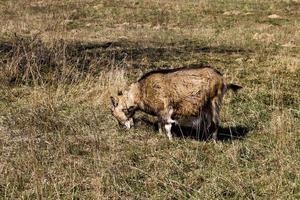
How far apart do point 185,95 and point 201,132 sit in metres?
0.88

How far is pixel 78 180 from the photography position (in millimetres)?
6520

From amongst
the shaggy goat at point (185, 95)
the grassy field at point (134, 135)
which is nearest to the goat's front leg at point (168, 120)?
the shaggy goat at point (185, 95)

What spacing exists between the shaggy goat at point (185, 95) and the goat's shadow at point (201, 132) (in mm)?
274

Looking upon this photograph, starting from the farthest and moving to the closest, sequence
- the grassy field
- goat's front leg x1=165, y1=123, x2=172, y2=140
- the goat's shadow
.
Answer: the goat's shadow → goat's front leg x1=165, y1=123, x2=172, y2=140 → the grassy field

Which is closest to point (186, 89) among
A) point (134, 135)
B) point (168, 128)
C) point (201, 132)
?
point (168, 128)

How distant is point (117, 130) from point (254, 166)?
2.73 meters

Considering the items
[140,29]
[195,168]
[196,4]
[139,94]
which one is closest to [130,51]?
[140,29]

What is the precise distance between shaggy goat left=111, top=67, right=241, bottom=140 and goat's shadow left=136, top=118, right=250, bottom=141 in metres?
0.27

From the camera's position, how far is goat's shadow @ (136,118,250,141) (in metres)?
8.71

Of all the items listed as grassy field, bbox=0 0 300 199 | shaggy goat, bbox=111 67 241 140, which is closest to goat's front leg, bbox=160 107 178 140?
shaggy goat, bbox=111 67 241 140

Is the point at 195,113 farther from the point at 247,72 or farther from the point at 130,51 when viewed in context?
the point at 130,51

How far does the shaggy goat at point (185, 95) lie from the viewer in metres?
8.38

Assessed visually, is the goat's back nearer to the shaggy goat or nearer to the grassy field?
the shaggy goat

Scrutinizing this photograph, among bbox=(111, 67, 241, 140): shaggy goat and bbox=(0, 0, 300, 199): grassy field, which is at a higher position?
bbox=(111, 67, 241, 140): shaggy goat
